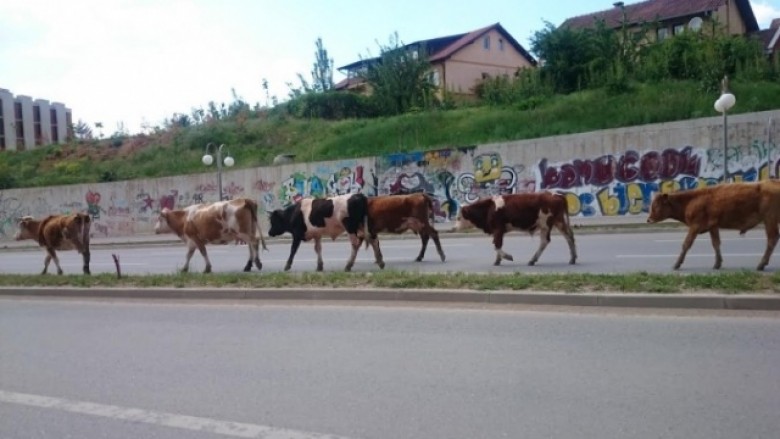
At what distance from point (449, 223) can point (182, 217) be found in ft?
47.1

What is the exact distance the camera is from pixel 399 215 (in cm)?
1502

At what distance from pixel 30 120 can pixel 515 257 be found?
252 feet

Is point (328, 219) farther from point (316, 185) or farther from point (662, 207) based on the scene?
point (316, 185)

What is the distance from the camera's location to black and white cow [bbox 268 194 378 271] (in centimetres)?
1464

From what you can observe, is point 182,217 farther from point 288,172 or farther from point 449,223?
point 288,172

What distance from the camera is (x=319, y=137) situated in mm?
40312

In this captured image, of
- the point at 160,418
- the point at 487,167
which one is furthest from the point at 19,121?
the point at 160,418

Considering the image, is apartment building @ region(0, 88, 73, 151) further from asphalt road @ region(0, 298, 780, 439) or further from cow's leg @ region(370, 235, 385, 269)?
asphalt road @ region(0, 298, 780, 439)

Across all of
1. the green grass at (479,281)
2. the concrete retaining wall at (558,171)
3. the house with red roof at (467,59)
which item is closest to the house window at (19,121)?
the house with red roof at (467,59)

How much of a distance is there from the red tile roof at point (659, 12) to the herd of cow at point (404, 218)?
35301 mm

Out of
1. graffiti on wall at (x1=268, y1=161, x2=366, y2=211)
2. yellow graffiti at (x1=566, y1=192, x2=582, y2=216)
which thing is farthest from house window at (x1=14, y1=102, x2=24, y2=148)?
yellow graffiti at (x1=566, y1=192, x2=582, y2=216)

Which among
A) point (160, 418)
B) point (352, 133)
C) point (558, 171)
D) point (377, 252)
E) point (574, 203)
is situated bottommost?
point (160, 418)

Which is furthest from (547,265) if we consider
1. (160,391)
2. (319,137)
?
(319,137)

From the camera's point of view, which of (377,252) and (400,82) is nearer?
(377,252)
